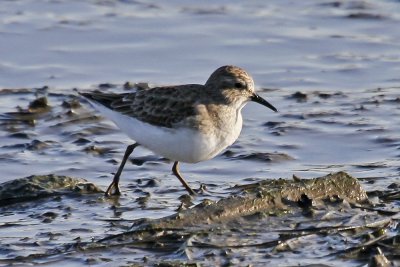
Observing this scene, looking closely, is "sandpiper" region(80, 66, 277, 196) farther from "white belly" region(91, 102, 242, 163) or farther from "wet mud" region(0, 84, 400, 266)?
"wet mud" region(0, 84, 400, 266)

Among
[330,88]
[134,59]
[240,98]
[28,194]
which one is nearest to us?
[28,194]

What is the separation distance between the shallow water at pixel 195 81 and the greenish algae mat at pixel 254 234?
0.25m

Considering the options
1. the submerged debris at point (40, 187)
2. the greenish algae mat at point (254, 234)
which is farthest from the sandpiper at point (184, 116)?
the greenish algae mat at point (254, 234)

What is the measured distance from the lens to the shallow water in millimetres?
8797

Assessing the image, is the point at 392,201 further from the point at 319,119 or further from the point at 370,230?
the point at 319,119

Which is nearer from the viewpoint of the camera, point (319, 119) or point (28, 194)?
point (28, 194)

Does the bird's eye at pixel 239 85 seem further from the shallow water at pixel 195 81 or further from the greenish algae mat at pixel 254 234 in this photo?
the greenish algae mat at pixel 254 234

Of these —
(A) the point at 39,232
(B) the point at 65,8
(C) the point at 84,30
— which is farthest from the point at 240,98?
(B) the point at 65,8

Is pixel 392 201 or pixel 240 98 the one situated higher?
pixel 240 98

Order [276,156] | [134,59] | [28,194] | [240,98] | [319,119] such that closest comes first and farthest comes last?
1. [28,194]
2. [240,98]
3. [276,156]
4. [319,119]
5. [134,59]

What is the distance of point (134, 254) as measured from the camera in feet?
21.8

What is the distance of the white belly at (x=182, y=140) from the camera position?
8008mm

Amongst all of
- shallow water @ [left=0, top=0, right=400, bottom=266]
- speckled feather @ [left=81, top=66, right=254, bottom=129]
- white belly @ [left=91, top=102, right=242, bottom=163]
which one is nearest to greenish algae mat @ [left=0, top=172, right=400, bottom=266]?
shallow water @ [left=0, top=0, right=400, bottom=266]

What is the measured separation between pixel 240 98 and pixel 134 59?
3.85 metres
